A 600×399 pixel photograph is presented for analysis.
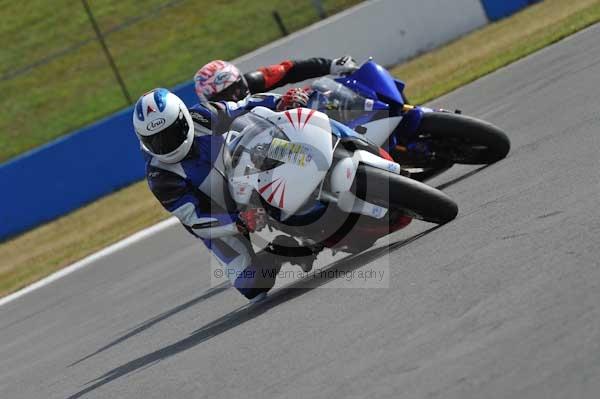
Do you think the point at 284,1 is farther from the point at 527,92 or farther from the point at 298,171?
the point at 298,171

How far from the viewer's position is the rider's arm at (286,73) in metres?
9.95

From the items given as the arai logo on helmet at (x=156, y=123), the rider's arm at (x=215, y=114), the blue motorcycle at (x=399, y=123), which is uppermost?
the arai logo on helmet at (x=156, y=123)

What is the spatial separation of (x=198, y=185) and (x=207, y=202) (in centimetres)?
13

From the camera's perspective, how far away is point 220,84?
9570 mm

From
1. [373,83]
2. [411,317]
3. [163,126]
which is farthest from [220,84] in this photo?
[411,317]

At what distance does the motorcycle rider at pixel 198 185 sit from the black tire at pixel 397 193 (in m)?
0.92

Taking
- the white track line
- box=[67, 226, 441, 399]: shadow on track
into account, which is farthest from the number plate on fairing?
the white track line

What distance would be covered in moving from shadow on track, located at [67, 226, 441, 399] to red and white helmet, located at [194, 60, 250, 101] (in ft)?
6.92

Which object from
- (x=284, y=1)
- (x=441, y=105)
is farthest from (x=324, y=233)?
(x=284, y=1)

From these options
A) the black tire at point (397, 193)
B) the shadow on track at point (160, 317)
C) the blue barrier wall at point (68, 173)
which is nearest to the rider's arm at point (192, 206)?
the black tire at point (397, 193)

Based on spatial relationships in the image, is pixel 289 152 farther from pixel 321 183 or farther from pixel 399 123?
pixel 399 123

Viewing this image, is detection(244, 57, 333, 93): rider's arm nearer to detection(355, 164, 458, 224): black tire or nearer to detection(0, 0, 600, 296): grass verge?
detection(355, 164, 458, 224): black tire

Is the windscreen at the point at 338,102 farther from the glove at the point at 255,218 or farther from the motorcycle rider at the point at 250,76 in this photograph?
the glove at the point at 255,218

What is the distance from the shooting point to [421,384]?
436cm
